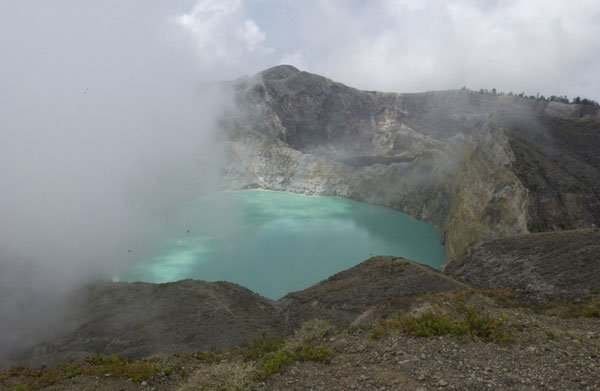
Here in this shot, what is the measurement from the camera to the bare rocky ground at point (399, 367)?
10625 millimetres

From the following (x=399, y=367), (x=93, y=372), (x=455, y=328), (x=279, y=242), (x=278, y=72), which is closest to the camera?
(x=399, y=367)

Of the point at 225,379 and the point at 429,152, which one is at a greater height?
the point at 429,152

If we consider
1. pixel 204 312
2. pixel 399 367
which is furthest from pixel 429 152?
pixel 399 367

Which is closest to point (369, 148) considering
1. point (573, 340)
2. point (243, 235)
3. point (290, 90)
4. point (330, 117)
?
point (330, 117)

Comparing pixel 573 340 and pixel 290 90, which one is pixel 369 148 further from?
pixel 573 340

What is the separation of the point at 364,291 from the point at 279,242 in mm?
34066

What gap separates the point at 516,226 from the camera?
46.9 m

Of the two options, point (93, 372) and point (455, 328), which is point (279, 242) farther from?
point (455, 328)

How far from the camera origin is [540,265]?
93.9 ft

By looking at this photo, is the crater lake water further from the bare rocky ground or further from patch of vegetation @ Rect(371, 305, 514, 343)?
patch of vegetation @ Rect(371, 305, 514, 343)

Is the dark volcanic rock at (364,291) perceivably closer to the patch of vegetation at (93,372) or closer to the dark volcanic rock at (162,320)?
the dark volcanic rock at (162,320)

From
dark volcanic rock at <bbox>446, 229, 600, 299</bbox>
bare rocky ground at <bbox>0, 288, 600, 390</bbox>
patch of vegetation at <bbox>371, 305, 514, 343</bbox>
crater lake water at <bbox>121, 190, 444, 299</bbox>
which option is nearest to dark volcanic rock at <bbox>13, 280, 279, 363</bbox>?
bare rocky ground at <bbox>0, 288, 600, 390</bbox>

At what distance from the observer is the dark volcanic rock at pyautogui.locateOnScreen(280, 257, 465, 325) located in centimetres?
2809

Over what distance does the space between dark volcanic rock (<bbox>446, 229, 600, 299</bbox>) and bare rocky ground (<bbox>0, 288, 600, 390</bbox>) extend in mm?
8828
